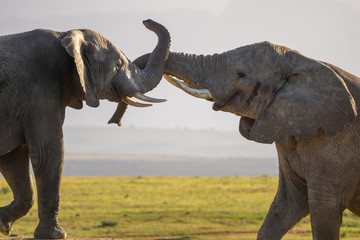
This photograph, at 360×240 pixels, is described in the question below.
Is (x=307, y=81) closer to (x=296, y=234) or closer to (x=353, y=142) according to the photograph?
(x=353, y=142)

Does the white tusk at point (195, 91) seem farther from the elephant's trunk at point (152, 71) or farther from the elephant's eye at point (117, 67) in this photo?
the elephant's eye at point (117, 67)

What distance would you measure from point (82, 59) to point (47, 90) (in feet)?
1.95

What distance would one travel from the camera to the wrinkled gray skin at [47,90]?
33.1ft

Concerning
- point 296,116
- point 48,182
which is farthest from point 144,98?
point 296,116

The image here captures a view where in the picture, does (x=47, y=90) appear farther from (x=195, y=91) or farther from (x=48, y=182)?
(x=195, y=91)

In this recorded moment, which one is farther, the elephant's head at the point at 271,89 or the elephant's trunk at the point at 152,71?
the elephant's trunk at the point at 152,71

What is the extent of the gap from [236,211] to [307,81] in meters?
12.8

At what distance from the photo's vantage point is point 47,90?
10.2m

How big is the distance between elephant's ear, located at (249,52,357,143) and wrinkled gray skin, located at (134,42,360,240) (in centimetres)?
1

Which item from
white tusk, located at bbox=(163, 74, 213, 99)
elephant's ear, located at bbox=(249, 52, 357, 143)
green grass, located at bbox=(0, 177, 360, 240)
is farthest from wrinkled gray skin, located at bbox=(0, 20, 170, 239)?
green grass, located at bbox=(0, 177, 360, 240)

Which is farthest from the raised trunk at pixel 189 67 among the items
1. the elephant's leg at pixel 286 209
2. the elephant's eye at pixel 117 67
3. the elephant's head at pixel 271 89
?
the elephant's leg at pixel 286 209

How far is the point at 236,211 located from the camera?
22.5 meters

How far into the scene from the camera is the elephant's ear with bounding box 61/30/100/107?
1000 centimetres

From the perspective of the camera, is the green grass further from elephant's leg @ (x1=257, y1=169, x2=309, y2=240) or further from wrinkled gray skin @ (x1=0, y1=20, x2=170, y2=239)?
elephant's leg @ (x1=257, y1=169, x2=309, y2=240)
